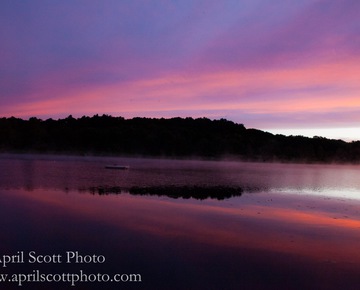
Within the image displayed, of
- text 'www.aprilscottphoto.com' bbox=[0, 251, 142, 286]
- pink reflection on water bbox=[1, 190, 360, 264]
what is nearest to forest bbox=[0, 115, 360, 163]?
pink reflection on water bbox=[1, 190, 360, 264]

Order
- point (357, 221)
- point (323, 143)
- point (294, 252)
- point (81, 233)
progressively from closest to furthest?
point (294, 252)
point (81, 233)
point (357, 221)
point (323, 143)

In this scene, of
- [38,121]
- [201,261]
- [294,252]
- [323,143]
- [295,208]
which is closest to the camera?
[201,261]

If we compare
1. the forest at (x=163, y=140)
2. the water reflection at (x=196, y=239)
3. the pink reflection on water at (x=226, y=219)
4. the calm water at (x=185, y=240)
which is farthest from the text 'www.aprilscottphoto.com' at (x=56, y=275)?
the forest at (x=163, y=140)

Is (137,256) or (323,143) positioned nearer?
(137,256)

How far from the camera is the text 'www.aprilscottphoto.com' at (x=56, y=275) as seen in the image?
26.0 feet

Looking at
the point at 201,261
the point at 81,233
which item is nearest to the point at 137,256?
the point at 201,261

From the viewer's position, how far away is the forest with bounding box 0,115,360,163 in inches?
4245

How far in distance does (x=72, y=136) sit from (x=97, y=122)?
18288mm

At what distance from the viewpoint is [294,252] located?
10.9m

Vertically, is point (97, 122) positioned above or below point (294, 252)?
above

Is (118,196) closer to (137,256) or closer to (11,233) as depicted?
(11,233)

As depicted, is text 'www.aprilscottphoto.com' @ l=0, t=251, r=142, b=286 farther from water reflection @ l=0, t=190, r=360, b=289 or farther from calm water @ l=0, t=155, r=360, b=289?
water reflection @ l=0, t=190, r=360, b=289

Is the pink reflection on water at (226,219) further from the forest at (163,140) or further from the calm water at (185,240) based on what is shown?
the forest at (163,140)

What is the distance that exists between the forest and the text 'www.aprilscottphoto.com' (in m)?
96.1
